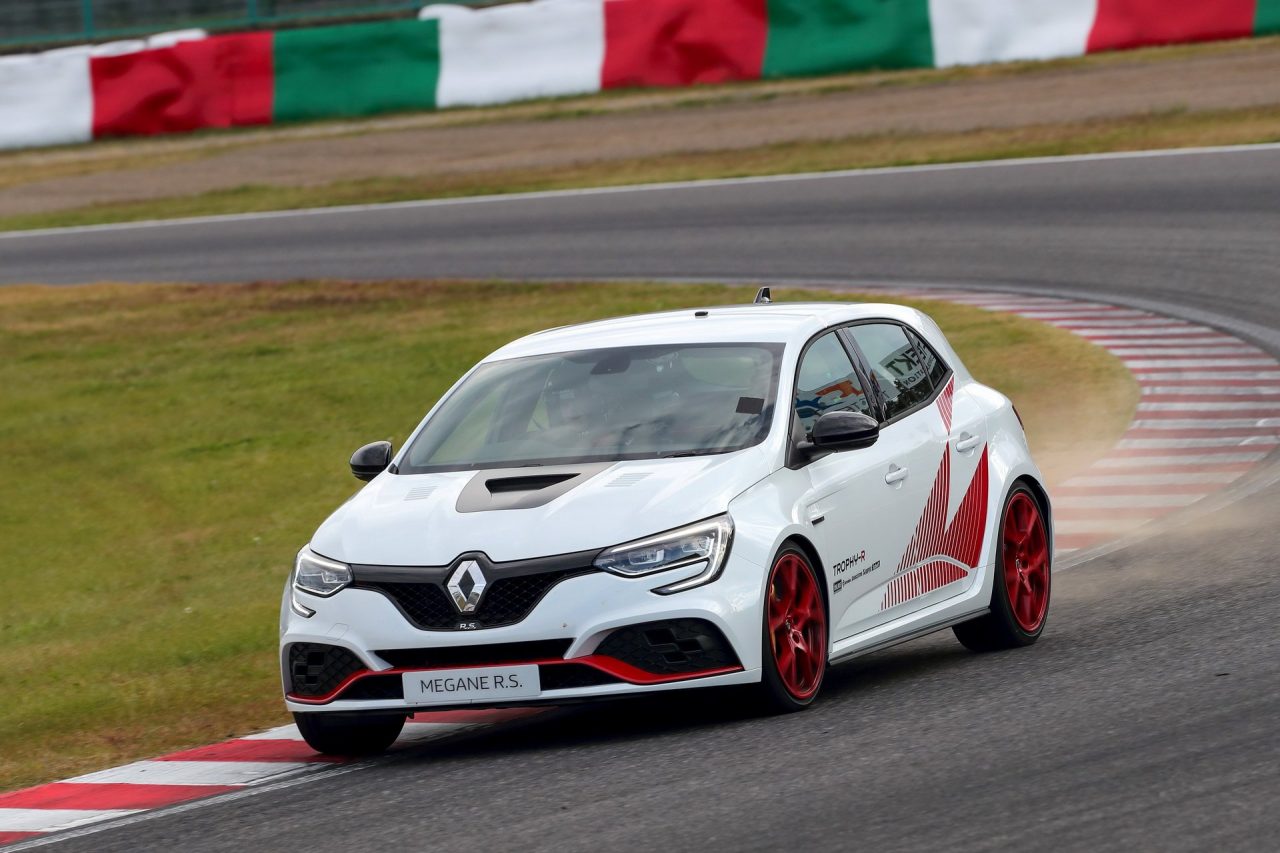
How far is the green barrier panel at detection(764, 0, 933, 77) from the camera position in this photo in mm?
28719

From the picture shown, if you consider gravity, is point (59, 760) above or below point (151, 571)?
above

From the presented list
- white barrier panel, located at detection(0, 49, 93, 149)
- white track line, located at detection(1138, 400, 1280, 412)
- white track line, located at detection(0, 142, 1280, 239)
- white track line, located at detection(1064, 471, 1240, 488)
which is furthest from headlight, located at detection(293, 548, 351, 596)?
white barrier panel, located at detection(0, 49, 93, 149)

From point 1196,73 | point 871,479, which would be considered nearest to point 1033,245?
point 1196,73

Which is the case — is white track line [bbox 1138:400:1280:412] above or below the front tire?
below

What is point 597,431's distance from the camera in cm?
830

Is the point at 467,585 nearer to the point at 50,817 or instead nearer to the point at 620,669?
the point at 620,669

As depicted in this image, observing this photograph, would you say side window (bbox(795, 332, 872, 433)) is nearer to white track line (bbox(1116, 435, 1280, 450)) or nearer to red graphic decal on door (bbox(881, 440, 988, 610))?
red graphic decal on door (bbox(881, 440, 988, 610))

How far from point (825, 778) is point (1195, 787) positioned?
3.62ft

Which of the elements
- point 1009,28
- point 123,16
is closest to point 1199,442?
point 1009,28

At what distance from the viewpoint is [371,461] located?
8.65 metres

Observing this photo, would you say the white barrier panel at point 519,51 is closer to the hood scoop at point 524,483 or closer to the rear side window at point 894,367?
the rear side window at point 894,367

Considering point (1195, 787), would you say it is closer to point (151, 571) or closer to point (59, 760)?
point (59, 760)

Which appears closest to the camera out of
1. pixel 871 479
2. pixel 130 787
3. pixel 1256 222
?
pixel 130 787

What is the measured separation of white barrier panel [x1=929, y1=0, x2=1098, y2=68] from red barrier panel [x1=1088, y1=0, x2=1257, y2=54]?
1.12 feet
